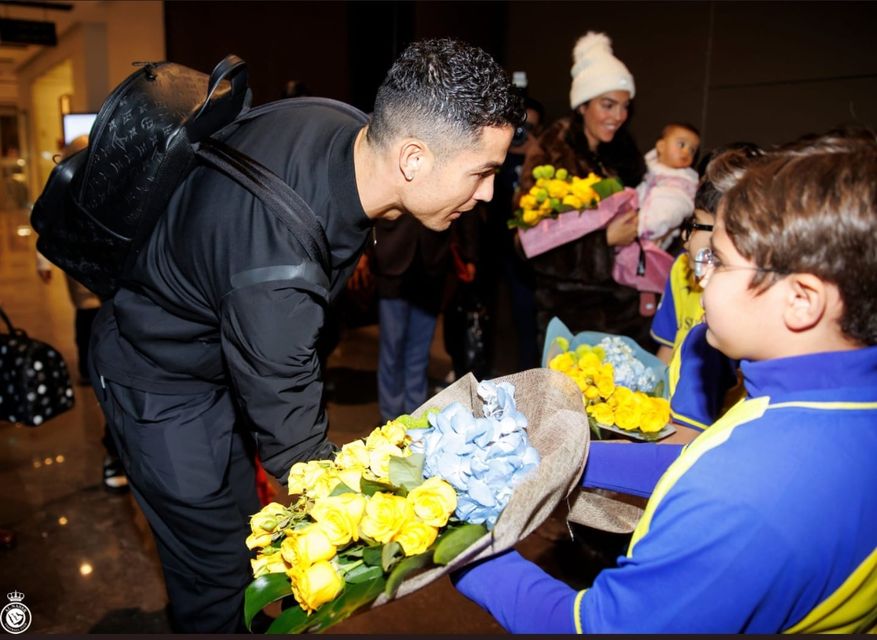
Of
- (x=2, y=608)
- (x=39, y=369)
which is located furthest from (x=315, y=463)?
(x=39, y=369)

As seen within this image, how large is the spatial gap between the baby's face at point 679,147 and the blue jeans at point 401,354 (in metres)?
1.54

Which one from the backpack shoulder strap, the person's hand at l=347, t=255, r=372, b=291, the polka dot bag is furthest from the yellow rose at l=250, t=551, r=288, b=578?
the person's hand at l=347, t=255, r=372, b=291

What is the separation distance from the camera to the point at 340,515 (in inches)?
39.1

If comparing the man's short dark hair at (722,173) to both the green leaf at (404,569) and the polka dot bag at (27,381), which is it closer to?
the green leaf at (404,569)

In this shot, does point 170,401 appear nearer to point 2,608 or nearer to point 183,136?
point 183,136

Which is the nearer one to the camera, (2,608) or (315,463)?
(315,463)

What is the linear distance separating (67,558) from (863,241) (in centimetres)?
309

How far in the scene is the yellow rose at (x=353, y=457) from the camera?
1.13 meters

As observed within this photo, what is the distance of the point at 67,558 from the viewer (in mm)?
2844

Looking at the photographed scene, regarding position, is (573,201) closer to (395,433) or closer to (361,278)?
(361,278)

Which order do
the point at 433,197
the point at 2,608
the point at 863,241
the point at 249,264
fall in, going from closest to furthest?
1. the point at 863,241
2. the point at 249,264
3. the point at 433,197
4. the point at 2,608

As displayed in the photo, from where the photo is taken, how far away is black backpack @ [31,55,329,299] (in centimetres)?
→ 154

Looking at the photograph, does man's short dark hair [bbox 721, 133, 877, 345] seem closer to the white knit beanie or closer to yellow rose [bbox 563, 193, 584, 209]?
yellow rose [bbox 563, 193, 584, 209]

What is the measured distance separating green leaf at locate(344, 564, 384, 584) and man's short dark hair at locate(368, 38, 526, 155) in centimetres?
87
